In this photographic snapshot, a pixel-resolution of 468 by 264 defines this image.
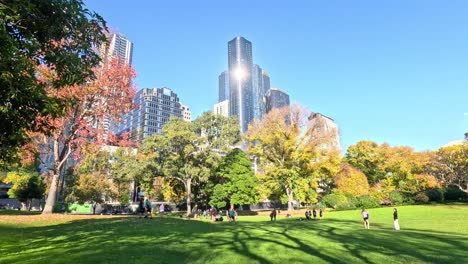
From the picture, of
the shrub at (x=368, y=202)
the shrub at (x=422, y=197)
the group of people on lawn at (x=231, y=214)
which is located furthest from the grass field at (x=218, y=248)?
the shrub at (x=422, y=197)

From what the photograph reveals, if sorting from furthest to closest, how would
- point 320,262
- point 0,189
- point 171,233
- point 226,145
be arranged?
point 0,189, point 226,145, point 171,233, point 320,262

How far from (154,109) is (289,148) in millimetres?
106836

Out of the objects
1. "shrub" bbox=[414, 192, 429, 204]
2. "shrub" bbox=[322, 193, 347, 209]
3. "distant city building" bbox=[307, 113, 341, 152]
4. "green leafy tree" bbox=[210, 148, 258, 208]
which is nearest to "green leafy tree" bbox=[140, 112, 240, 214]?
"green leafy tree" bbox=[210, 148, 258, 208]

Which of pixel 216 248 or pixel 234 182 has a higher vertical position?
pixel 234 182

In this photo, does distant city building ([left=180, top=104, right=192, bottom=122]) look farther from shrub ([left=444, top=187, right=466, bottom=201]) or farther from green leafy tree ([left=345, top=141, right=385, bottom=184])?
shrub ([left=444, top=187, right=466, bottom=201])

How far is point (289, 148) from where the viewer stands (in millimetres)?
49875

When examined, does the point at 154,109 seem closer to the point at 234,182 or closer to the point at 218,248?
the point at 234,182

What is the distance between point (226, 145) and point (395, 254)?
38710 mm

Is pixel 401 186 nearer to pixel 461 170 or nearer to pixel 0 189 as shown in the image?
pixel 461 170

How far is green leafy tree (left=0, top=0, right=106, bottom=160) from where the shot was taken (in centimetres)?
838

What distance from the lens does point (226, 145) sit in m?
49.9

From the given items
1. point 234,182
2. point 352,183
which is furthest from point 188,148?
point 352,183

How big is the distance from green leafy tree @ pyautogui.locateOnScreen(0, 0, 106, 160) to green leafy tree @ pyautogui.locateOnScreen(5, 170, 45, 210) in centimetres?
5370

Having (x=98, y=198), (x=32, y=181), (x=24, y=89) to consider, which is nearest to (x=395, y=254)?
(x=24, y=89)
